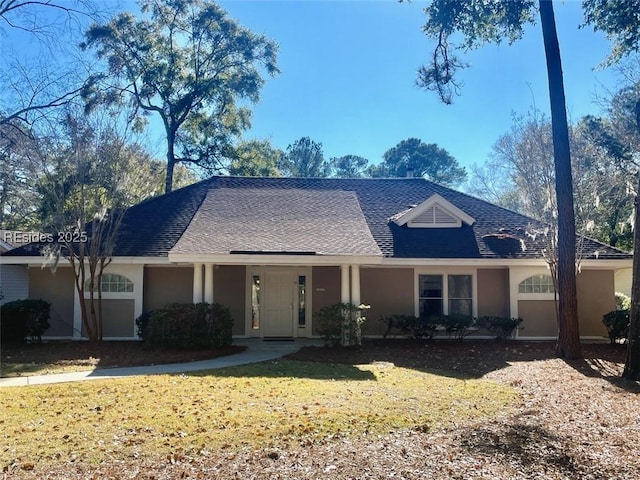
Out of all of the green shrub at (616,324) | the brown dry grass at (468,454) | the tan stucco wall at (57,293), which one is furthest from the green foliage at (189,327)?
the green shrub at (616,324)

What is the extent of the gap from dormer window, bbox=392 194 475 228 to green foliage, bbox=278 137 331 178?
31.7 m

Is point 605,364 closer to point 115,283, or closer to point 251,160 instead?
point 115,283

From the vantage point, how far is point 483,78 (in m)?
15.4

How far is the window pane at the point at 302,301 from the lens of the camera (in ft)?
50.8

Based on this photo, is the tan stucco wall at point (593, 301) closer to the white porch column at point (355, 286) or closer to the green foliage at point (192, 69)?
the white porch column at point (355, 286)

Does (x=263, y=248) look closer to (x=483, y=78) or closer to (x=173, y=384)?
(x=173, y=384)

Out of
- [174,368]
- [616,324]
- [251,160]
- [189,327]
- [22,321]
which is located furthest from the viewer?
[251,160]

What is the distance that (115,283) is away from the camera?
14609mm

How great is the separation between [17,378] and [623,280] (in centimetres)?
2538

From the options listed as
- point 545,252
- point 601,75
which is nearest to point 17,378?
point 545,252

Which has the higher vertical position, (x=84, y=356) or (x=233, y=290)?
(x=233, y=290)

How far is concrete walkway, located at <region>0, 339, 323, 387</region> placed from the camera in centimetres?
888

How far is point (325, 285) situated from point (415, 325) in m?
3.05

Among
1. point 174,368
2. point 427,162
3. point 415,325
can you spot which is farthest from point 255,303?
point 427,162
